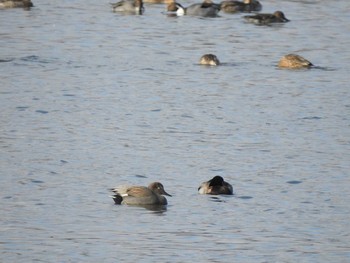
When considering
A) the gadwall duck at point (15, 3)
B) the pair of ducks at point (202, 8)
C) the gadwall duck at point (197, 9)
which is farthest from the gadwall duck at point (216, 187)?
the gadwall duck at point (15, 3)

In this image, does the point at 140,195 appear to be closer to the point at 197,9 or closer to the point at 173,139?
the point at 173,139

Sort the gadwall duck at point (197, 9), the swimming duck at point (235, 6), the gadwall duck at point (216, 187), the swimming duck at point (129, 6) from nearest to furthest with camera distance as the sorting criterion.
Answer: the gadwall duck at point (216, 187), the gadwall duck at point (197, 9), the swimming duck at point (129, 6), the swimming duck at point (235, 6)

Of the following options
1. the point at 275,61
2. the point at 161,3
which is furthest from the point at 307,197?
the point at 161,3

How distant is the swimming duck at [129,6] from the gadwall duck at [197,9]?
2.77 ft

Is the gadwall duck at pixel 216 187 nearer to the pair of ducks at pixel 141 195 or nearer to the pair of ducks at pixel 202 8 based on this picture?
the pair of ducks at pixel 141 195

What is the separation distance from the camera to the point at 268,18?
34.1 metres

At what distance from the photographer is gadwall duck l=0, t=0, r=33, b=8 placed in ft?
119

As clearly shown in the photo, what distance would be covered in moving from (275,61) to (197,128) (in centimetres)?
776

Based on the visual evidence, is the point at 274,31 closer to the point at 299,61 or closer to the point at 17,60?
the point at 299,61

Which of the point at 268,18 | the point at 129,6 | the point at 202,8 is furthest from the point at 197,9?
the point at 268,18

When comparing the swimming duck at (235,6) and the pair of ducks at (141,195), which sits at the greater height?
the pair of ducks at (141,195)

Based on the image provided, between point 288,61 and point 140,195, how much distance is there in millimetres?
11605

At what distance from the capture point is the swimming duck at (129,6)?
118 ft

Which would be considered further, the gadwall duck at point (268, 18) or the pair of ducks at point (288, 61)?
the gadwall duck at point (268, 18)
